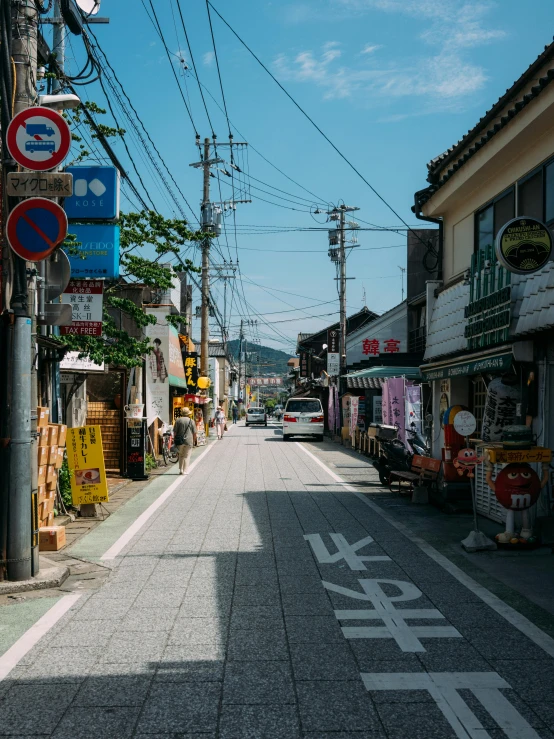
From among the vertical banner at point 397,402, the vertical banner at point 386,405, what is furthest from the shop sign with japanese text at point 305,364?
the vertical banner at point 397,402

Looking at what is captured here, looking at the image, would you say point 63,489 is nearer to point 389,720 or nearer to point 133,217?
point 133,217

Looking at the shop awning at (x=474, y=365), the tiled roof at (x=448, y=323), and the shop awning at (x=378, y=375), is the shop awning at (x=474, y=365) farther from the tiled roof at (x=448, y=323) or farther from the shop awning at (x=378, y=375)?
the shop awning at (x=378, y=375)

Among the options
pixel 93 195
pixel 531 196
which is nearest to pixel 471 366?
pixel 531 196

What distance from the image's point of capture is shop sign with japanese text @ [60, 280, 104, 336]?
1224 centimetres

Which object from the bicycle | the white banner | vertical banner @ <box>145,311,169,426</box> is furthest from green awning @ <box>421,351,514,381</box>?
the white banner

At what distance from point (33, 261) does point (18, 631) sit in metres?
3.69

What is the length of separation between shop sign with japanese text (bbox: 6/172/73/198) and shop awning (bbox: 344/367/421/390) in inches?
653

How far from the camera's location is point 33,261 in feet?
25.5

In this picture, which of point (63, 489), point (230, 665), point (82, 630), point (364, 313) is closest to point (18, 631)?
point (82, 630)

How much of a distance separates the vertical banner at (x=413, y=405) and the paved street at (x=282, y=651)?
11852mm

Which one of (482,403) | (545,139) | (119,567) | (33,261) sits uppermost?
(545,139)

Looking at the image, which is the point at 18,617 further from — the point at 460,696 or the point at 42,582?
the point at 460,696

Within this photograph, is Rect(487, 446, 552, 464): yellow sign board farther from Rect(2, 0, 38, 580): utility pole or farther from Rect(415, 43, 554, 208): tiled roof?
Rect(2, 0, 38, 580): utility pole

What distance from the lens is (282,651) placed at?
18.0 ft
